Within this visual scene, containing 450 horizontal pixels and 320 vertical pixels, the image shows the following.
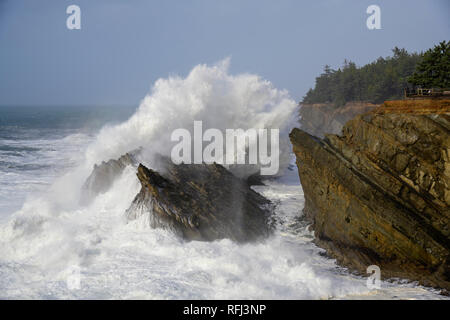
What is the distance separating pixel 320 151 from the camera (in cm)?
1231

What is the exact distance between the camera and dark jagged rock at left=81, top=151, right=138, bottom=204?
16453mm

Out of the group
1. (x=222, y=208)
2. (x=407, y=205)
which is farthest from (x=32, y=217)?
(x=407, y=205)

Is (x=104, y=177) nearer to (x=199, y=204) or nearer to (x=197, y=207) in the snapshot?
(x=199, y=204)

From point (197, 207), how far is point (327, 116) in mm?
45404

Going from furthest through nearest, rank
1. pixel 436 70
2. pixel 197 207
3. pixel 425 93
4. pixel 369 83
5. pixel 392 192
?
pixel 369 83, pixel 436 70, pixel 425 93, pixel 197 207, pixel 392 192

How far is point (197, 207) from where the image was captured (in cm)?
1285

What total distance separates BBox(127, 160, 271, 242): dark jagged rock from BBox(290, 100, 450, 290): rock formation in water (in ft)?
8.36

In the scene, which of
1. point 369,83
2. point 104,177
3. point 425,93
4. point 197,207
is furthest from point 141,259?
point 369,83

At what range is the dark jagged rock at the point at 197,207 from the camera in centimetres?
1228

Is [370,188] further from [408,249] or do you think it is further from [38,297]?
[38,297]

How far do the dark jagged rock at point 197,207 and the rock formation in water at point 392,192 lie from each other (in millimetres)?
2549

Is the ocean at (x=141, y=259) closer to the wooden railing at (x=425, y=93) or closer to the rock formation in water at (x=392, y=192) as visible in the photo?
the rock formation in water at (x=392, y=192)

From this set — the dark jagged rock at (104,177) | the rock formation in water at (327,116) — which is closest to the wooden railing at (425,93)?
the dark jagged rock at (104,177)
